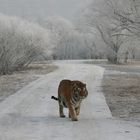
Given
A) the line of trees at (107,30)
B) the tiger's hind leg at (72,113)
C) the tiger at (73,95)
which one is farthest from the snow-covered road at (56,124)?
the line of trees at (107,30)

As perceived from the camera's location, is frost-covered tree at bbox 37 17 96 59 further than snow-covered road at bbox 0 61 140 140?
Yes

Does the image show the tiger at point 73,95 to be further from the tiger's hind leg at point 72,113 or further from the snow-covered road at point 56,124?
the snow-covered road at point 56,124

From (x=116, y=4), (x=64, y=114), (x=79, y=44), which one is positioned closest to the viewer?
(x=64, y=114)

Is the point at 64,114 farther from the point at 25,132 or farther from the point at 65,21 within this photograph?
the point at 65,21

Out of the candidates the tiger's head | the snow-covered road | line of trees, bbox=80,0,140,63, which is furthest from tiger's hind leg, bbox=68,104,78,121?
line of trees, bbox=80,0,140,63

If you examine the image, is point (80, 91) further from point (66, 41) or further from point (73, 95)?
point (66, 41)

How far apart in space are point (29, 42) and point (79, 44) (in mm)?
61234

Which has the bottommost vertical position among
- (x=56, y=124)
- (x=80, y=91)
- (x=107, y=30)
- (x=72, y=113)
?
(x=56, y=124)

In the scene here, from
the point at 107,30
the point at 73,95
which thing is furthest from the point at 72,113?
the point at 107,30

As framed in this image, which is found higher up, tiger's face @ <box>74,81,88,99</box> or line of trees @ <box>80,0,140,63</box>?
line of trees @ <box>80,0,140,63</box>

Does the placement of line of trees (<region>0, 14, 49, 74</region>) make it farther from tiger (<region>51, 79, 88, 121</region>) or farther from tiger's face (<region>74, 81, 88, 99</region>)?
tiger's face (<region>74, 81, 88, 99</region>)

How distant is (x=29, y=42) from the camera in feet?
180

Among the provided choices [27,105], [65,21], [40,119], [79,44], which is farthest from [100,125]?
[65,21]

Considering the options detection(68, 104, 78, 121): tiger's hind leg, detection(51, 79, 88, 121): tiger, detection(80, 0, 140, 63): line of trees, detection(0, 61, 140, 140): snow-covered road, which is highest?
detection(80, 0, 140, 63): line of trees
